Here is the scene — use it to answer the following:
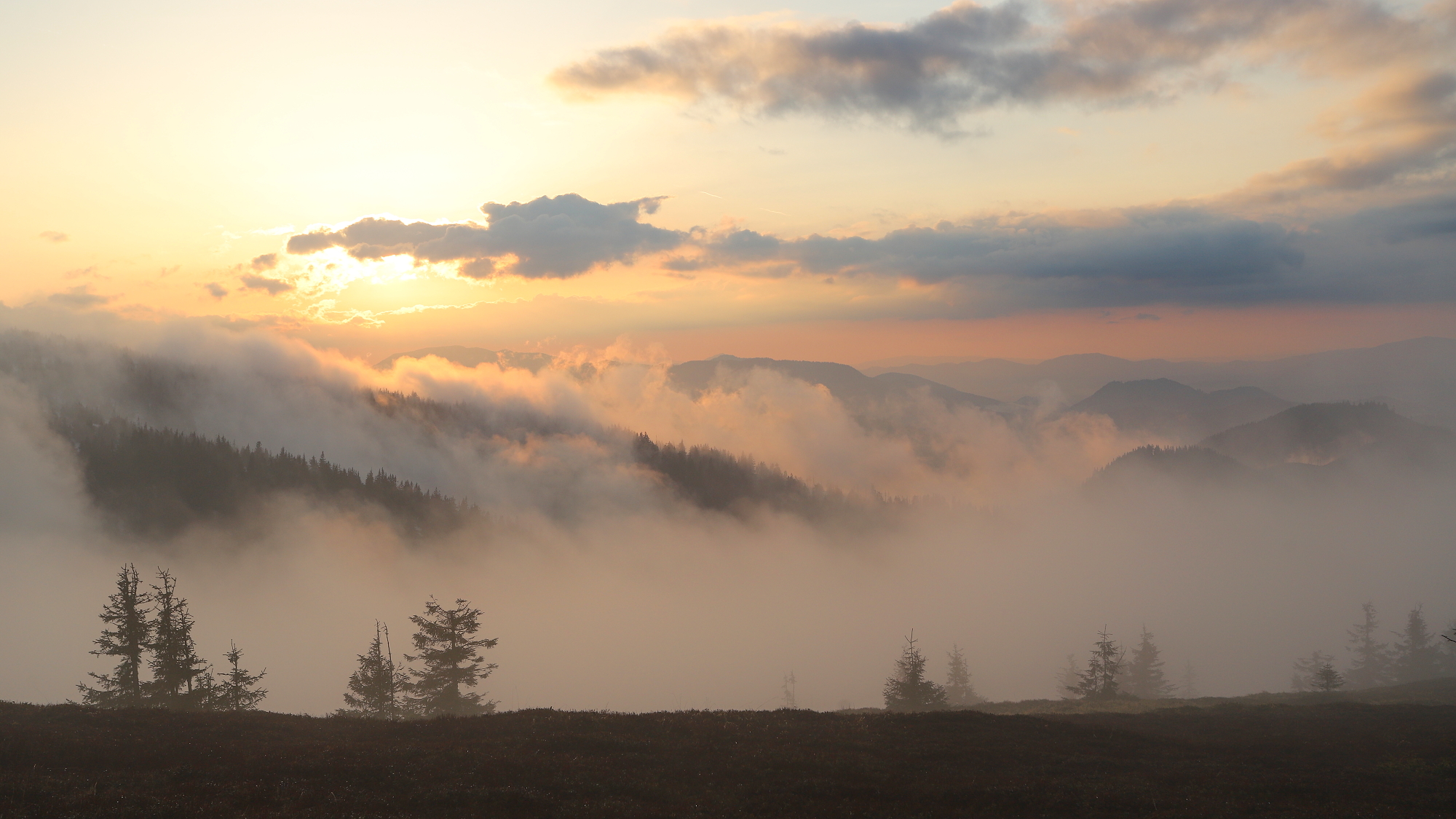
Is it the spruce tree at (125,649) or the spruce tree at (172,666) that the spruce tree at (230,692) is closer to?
the spruce tree at (172,666)

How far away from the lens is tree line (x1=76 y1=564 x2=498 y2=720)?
5769 centimetres

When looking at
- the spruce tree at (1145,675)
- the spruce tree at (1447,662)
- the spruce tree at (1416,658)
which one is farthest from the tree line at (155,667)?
the spruce tree at (1447,662)

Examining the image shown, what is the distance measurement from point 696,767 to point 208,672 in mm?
52143

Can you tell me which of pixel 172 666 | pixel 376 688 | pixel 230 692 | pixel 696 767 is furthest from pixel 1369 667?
pixel 172 666

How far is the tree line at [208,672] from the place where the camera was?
A: 57688 millimetres

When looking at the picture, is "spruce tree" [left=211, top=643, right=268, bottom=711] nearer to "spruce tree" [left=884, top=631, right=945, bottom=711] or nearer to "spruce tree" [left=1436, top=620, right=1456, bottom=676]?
"spruce tree" [left=884, top=631, right=945, bottom=711]

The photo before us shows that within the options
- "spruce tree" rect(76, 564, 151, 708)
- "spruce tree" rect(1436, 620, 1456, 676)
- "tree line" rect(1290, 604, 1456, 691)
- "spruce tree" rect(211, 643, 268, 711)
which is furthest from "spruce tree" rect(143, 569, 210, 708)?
"spruce tree" rect(1436, 620, 1456, 676)

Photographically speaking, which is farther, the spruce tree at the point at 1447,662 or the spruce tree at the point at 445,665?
the spruce tree at the point at 1447,662

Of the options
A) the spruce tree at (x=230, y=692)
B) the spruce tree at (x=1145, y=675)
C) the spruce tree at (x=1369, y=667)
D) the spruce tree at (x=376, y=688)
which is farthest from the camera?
→ the spruce tree at (x=1369, y=667)

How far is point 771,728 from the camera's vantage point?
133 feet

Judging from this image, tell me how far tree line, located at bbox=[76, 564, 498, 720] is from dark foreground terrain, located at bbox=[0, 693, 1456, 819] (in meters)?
20.2

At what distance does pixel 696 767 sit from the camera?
32875 mm

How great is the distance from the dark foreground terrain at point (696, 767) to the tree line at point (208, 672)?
2017cm

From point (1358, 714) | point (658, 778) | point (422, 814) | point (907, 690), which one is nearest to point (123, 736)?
point (422, 814)
